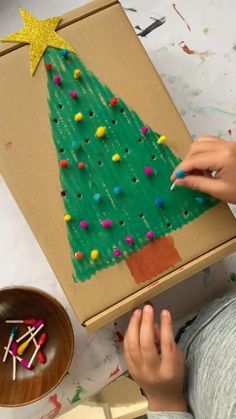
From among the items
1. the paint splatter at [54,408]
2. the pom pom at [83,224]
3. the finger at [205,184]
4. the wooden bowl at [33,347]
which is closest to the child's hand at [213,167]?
the finger at [205,184]

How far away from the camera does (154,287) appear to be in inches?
19.7

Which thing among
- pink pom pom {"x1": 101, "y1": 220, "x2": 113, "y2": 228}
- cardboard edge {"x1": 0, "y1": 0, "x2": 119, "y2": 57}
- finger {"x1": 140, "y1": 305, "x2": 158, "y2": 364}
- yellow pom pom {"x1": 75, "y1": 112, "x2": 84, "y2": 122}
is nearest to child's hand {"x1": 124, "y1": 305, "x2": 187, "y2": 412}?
finger {"x1": 140, "y1": 305, "x2": 158, "y2": 364}

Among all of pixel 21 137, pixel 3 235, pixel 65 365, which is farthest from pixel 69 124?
pixel 65 365

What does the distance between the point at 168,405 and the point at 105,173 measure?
0.28 meters

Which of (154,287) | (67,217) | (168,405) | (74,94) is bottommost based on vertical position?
(168,405)

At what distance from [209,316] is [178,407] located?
112 millimetres

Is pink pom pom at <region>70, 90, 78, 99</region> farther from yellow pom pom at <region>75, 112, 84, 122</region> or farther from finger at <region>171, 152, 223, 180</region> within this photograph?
finger at <region>171, 152, 223, 180</region>

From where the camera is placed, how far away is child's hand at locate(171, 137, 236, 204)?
50cm

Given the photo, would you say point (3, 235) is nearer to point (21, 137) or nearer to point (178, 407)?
point (21, 137)

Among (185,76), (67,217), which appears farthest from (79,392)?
(185,76)

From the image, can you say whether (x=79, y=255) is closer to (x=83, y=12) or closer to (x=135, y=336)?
(x=135, y=336)

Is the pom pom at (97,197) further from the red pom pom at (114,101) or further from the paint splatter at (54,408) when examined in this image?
the paint splatter at (54,408)

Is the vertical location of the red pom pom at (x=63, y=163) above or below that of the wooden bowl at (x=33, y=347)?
above

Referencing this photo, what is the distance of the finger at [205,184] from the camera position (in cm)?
50
